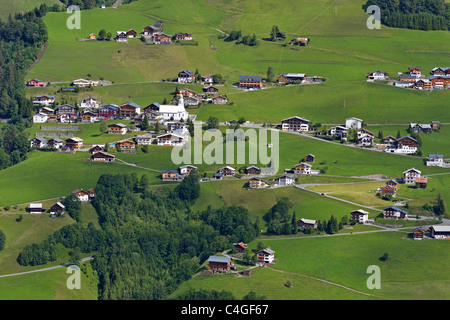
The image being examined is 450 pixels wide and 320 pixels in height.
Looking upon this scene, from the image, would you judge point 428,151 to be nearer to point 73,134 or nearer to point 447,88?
point 447,88

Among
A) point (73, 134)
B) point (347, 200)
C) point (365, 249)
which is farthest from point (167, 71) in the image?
point (365, 249)

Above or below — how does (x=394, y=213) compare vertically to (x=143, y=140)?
below

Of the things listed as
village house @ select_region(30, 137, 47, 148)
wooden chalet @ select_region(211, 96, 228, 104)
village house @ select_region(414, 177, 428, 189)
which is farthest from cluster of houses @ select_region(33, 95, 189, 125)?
village house @ select_region(414, 177, 428, 189)

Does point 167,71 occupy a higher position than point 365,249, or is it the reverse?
point 167,71

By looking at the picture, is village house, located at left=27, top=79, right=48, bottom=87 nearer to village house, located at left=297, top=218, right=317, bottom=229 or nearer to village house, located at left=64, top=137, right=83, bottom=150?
village house, located at left=64, top=137, right=83, bottom=150

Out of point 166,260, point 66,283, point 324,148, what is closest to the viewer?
point 66,283

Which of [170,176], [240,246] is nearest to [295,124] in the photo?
[170,176]

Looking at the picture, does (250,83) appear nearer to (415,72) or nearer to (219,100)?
(219,100)
